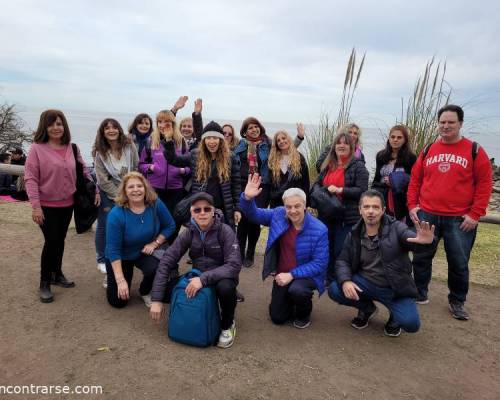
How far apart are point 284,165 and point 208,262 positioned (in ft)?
5.80

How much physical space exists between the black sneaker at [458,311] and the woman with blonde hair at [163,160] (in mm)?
2956

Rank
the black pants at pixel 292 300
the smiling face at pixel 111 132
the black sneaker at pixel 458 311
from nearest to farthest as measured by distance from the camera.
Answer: the black pants at pixel 292 300
the black sneaker at pixel 458 311
the smiling face at pixel 111 132

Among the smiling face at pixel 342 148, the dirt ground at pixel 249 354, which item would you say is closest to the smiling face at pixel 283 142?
the smiling face at pixel 342 148

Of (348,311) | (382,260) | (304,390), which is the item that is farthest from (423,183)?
(304,390)

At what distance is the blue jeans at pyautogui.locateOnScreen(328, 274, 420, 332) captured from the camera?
3.20 m

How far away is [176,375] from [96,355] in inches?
25.3

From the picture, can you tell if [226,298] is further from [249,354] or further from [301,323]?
[301,323]

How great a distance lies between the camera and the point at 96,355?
113 inches

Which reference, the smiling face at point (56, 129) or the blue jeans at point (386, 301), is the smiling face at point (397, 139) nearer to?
the blue jeans at point (386, 301)

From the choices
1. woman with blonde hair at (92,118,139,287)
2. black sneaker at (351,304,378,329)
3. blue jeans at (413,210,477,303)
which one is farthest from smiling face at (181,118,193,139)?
black sneaker at (351,304,378,329)

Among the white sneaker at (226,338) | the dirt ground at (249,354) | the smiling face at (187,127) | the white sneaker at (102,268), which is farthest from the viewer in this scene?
the smiling face at (187,127)

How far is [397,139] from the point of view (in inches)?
173

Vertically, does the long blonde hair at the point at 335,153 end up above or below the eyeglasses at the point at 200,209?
above

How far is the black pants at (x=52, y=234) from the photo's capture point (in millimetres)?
3672
